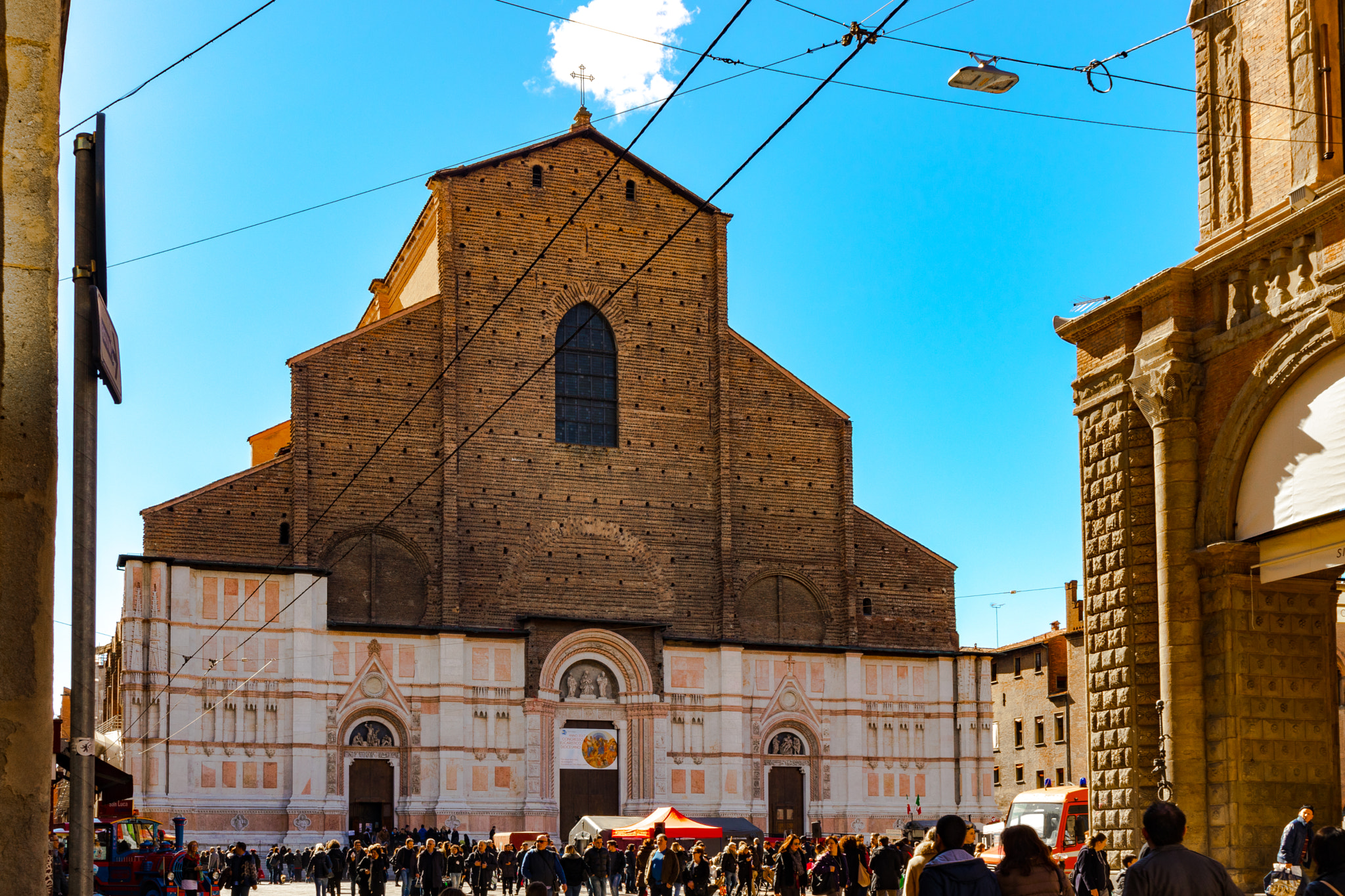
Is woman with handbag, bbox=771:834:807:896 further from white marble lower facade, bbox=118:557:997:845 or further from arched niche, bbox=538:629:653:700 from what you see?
arched niche, bbox=538:629:653:700

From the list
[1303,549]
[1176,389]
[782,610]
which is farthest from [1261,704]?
[782,610]

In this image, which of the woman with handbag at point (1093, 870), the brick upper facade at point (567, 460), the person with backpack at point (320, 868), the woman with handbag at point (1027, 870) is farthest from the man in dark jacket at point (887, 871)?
the brick upper facade at point (567, 460)

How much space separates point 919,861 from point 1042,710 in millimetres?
46437

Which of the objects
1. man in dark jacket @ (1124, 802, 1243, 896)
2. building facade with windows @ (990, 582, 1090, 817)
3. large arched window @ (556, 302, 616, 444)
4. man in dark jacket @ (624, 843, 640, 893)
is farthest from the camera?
building facade with windows @ (990, 582, 1090, 817)

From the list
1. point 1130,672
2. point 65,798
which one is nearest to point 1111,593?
point 1130,672

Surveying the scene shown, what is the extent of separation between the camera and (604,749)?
3712 centimetres

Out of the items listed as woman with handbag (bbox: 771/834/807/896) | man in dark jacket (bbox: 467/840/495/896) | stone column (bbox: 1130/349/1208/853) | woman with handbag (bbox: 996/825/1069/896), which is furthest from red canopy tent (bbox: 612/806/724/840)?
woman with handbag (bbox: 996/825/1069/896)

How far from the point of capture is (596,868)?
25.5 meters

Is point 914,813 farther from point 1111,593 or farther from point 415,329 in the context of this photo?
point 1111,593

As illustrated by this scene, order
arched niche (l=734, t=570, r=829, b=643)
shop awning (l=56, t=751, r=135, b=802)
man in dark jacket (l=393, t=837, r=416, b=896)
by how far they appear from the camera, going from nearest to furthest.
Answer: shop awning (l=56, t=751, r=135, b=802)
man in dark jacket (l=393, t=837, r=416, b=896)
arched niche (l=734, t=570, r=829, b=643)

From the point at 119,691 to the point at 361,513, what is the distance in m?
6.56

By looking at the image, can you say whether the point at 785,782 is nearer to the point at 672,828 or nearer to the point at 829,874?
the point at 672,828

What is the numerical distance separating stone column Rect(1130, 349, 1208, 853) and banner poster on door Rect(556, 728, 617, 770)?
2137 centimetres

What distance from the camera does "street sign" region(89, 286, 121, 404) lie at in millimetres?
10086
